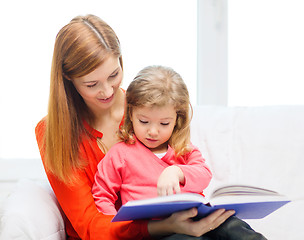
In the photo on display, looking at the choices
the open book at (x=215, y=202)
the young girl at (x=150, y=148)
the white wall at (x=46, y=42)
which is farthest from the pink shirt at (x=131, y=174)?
the white wall at (x=46, y=42)

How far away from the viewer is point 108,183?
132 cm

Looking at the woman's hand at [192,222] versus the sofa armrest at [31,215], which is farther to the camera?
the sofa armrest at [31,215]

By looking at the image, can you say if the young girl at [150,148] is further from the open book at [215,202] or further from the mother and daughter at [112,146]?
the open book at [215,202]

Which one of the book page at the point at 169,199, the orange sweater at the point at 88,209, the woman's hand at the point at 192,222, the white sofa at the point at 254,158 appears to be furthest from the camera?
the white sofa at the point at 254,158

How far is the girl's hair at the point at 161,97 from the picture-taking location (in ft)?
A: 4.19

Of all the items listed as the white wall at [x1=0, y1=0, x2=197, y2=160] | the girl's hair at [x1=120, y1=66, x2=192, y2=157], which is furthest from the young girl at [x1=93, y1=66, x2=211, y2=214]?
the white wall at [x1=0, y1=0, x2=197, y2=160]

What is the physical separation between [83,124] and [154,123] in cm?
32

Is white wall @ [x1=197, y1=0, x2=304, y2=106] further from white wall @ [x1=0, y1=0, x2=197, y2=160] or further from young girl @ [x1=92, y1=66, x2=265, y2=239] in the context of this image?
young girl @ [x1=92, y1=66, x2=265, y2=239]

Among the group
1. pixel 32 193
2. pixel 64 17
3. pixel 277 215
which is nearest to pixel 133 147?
pixel 32 193

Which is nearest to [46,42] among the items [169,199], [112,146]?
[112,146]

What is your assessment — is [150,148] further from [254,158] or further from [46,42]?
[46,42]

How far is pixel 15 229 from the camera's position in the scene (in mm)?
1283

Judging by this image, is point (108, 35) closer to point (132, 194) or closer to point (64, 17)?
point (132, 194)

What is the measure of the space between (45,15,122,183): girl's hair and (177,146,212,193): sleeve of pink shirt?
39 cm
